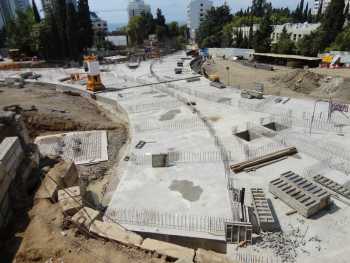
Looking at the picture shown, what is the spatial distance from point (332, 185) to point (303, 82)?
24.8 meters

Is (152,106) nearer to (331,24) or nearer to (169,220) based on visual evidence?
(169,220)

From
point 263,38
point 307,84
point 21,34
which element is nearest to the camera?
point 307,84

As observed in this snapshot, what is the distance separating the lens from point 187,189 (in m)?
12.1

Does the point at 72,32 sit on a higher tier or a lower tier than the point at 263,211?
higher

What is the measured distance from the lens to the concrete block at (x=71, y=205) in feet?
30.6

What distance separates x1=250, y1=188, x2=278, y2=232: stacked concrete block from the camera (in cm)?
946

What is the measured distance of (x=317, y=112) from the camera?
2097 centimetres

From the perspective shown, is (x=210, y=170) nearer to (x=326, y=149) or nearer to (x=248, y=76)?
(x=326, y=149)

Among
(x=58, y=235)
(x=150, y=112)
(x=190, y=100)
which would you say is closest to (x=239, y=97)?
(x=190, y=100)

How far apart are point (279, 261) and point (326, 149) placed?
9207 millimetres

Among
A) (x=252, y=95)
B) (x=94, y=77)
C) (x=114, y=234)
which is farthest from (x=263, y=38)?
(x=114, y=234)

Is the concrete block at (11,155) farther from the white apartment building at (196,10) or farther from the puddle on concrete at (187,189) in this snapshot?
the white apartment building at (196,10)

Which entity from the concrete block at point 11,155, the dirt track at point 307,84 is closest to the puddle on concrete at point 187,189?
the concrete block at point 11,155

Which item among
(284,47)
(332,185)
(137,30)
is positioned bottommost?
(332,185)
